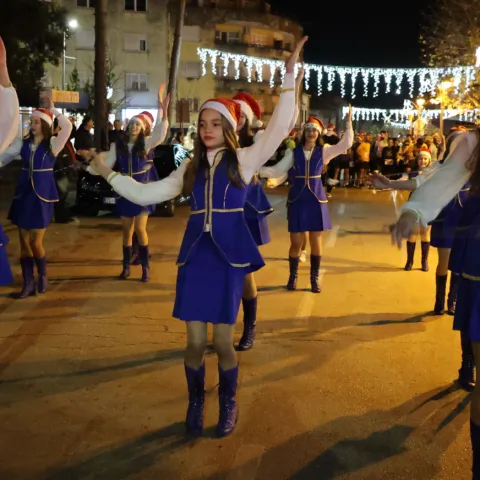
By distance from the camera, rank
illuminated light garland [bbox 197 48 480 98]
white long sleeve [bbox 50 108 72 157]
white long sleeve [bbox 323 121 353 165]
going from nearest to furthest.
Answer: white long sleeve [bbox 50 108 72 157] → white long sleeve [bbox 323 121 353 165] → illuminated light garland [bbox 197 48 480 98]

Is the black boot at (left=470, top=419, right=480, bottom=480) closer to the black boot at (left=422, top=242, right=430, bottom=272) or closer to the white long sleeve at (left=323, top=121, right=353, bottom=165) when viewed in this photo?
Result: the white long sleeve at (left=323, top=121, right=353, bottom=165)

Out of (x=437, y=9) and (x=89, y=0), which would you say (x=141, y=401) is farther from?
(x=89, y=0)

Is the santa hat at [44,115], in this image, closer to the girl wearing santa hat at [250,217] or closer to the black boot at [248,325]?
the girl wearing santa hat at [250,217]

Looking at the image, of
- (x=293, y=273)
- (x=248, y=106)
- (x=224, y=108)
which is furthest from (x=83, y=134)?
(x=224, y=108)

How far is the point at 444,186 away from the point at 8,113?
2455 mm

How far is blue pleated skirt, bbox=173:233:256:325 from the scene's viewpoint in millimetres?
3908

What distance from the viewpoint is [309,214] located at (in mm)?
7602

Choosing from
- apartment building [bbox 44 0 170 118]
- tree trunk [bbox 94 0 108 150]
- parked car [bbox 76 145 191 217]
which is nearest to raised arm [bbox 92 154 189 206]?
parked car [bbox 76 145 191 217]

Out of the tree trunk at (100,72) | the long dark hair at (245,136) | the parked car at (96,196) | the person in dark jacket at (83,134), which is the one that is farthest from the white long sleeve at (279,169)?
the tree trunk at (100,72)

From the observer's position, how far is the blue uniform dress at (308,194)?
7.55 meters

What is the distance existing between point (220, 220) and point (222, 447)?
4.67 feet

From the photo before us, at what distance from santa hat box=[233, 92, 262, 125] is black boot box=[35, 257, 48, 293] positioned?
304 cm

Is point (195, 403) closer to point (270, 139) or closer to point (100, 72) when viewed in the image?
point (270, 139)

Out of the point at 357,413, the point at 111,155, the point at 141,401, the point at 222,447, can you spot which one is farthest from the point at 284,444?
the point at 111,155
